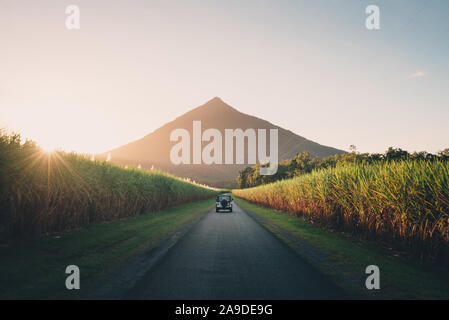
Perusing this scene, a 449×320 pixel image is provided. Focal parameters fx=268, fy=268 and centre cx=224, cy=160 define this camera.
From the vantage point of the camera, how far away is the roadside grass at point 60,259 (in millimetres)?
4594

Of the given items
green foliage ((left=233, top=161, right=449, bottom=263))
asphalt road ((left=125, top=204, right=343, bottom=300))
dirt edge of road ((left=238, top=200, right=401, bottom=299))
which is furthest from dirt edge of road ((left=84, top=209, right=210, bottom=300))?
green foliage ((left=233, top=161, right=449, bottom=263))

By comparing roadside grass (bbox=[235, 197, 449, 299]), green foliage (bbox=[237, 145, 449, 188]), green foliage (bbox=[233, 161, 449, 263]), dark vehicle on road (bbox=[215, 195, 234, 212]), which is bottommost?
dark vehicle on road (bbox=[215, 195, 234, 212])

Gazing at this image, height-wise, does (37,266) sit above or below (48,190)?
below

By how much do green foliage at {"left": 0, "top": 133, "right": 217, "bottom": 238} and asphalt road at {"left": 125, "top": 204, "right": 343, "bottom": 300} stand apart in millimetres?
5127

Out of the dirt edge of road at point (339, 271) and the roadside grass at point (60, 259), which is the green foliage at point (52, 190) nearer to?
the roadside grass at point (60, 259)

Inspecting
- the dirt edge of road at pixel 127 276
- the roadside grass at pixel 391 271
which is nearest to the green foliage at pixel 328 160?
the roadside grass at pixel 391 271

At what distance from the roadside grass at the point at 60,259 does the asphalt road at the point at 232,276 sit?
1161 mm

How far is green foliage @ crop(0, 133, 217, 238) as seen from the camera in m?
8.39

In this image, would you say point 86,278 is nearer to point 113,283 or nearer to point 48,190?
point 113,283

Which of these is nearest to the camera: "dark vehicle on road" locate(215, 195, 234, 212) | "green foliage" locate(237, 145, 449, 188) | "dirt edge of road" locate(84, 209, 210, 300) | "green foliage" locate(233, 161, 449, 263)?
"dirt edge of road" locate(84, 209, 210, 300)

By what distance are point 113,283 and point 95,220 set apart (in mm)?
9792

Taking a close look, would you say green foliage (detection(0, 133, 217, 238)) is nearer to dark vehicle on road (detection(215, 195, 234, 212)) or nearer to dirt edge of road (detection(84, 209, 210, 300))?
dirt edge of road (detection(84, 209, 210, 300))
